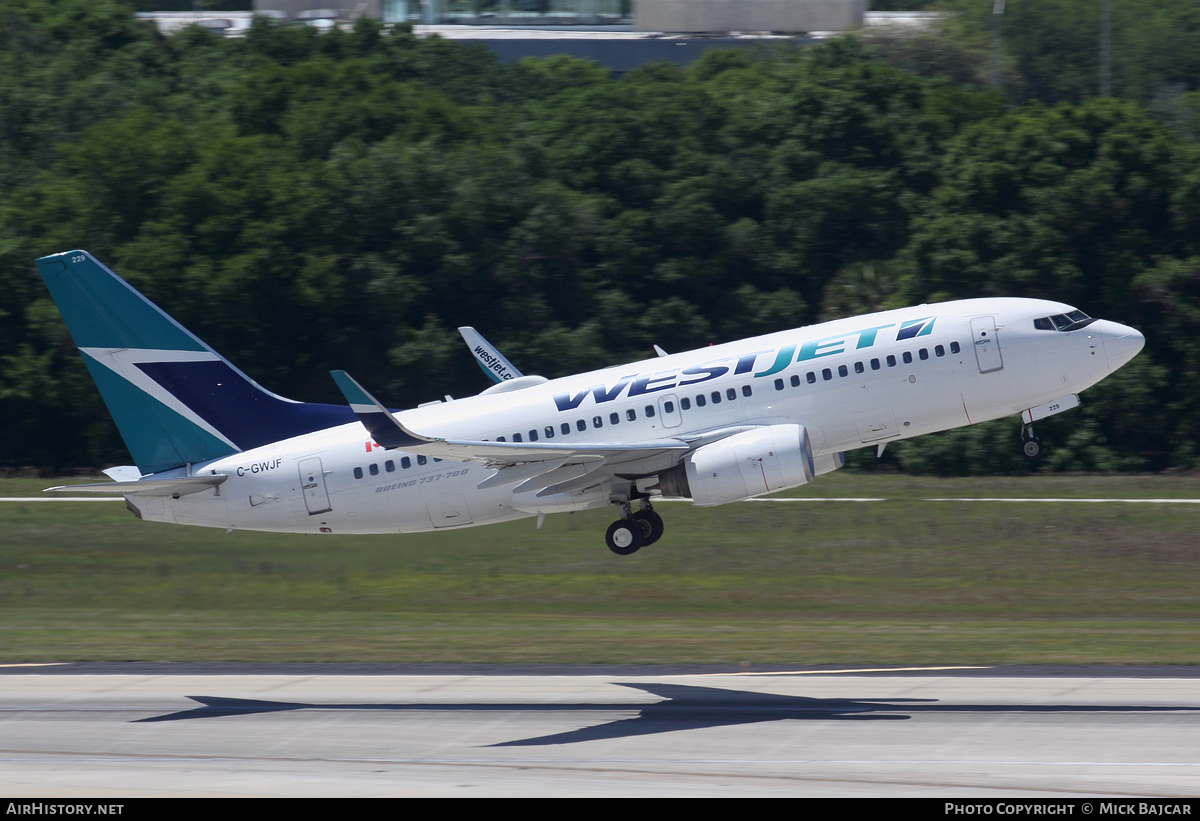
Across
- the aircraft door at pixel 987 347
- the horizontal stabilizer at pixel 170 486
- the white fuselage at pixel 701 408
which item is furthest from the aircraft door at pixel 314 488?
the aircraft door at pixel 987 347

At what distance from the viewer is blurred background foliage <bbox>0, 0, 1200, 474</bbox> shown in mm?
63312

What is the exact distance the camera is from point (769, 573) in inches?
1905

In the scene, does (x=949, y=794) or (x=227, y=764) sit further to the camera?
(x=227, y=764)

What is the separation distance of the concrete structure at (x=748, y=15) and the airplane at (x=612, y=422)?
86.8 metres

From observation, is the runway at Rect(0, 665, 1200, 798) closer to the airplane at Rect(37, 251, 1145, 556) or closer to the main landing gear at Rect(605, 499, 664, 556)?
the main landing gear at Rect(605, 499, 664, 556)

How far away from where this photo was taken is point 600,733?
28984mm

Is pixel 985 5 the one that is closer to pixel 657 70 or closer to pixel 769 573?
pixel 657 70

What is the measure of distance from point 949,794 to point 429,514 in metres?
16.4

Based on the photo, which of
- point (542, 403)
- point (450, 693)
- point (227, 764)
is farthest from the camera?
point (542, 403)

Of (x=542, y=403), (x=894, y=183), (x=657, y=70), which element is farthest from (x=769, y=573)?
(x=657, y=70)

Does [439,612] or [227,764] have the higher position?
[227,764]

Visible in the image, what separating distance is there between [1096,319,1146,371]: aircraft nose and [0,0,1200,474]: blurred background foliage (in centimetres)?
2431

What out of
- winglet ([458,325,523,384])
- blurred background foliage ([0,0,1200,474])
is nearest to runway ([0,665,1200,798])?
winglet ([458,325,523,384])
